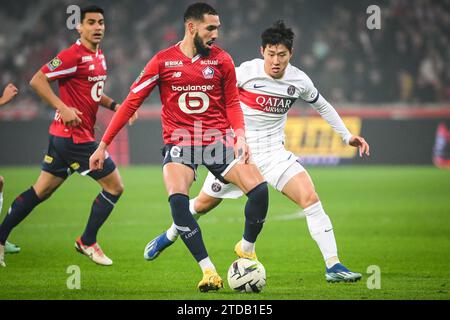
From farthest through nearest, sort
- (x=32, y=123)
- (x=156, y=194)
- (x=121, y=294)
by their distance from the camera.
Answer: (x=32, y=123) < (x=156, y=194) < (x=121, y=294)

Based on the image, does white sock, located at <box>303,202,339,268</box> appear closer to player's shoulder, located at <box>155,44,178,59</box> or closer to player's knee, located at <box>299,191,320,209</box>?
player's knee, located at <box>299,191,320,209</box>

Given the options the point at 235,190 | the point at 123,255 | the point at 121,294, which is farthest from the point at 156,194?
the point at 121,294

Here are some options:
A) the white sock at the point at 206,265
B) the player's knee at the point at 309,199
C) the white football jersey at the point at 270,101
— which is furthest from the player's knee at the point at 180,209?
the white football jersey at the point at 270,101

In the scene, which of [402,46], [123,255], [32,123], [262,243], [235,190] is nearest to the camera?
[235,190]

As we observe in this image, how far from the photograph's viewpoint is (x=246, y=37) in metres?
25.1

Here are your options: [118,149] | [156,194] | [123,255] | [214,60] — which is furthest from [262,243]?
[118,149]

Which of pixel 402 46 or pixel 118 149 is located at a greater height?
pixel 402 46

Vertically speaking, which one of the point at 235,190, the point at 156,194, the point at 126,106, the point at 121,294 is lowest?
the point at 156,194

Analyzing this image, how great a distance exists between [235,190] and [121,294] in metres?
1.83

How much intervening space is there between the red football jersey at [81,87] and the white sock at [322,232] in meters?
2.47

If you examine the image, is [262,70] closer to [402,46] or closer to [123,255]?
[123,255]

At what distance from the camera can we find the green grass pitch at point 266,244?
7.61m

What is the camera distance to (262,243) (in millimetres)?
11141

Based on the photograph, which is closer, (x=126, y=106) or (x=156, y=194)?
(x=126, y=106)
